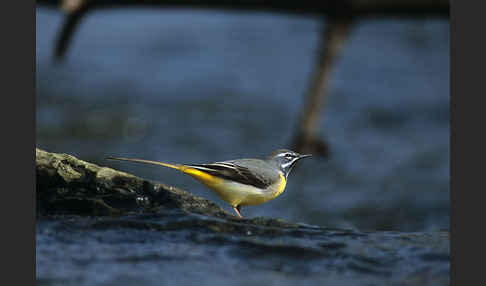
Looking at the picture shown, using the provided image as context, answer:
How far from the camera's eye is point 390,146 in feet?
48.9

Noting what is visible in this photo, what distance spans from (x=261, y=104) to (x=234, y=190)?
987 cm

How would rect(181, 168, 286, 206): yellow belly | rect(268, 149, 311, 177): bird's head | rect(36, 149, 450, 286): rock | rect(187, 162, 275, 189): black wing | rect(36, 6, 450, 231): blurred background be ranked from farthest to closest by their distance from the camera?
rect(36, 6, 450, 231): blurred background, rect(268, 149, 311, 177): bird's head, rect(181, 168, 286, 206): yellow belly, rect(187, 162, 275, 189): black wing, rect(36, 149, 450, 286): rock

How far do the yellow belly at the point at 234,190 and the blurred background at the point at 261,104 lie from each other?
4.24 m

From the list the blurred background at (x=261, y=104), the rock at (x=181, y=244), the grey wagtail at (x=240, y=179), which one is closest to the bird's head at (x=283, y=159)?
the grey wagtail at (x=240, y=179)

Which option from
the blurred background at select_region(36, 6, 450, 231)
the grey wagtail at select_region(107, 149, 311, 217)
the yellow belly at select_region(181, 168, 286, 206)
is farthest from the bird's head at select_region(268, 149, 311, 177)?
the blurred background at select_region(36, 6, 450, 231)

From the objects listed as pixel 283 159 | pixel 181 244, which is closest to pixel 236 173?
pixel 283 159

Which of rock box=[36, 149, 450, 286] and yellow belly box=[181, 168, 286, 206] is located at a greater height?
yellow belly box=[181, 168, 286, 206]

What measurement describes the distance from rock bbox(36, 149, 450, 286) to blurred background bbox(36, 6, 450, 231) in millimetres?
5257

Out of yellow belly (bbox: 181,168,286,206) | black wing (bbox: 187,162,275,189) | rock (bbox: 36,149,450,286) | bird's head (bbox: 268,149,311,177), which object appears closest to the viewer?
rock (bbox: 36,149,450,286)

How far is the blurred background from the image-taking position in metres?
13.0

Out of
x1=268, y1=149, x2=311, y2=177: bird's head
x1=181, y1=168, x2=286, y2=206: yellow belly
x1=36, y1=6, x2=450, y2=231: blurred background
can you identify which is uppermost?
x1=36, y1=6, x2=450, y2=231: blurred background

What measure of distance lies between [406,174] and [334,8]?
457 centimetres

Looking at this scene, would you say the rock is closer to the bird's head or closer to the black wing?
the black wing

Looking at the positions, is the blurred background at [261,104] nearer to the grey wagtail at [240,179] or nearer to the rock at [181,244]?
the grey wagtail at [240,179]
